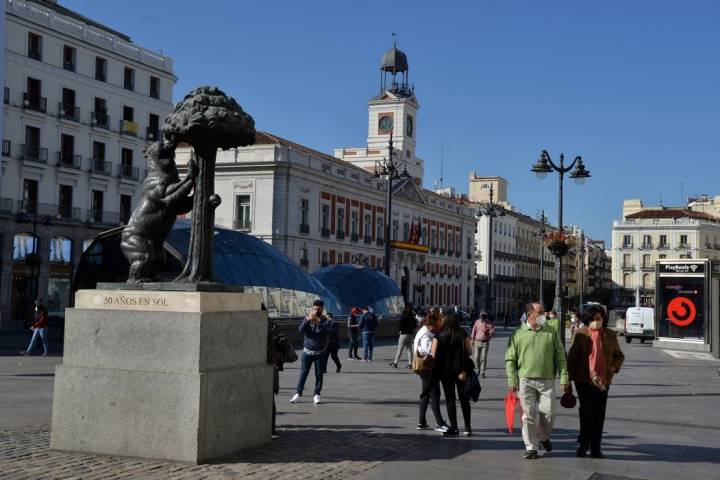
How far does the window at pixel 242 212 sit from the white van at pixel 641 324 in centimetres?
2735

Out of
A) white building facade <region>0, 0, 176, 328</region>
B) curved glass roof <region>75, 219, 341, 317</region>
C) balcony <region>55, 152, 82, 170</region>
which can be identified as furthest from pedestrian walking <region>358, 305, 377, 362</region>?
balcony <region>55, 152, 82, 170</region>

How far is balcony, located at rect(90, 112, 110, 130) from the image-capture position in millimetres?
50312

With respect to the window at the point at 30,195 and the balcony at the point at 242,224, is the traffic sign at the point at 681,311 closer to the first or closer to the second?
the window at the point at 30,195

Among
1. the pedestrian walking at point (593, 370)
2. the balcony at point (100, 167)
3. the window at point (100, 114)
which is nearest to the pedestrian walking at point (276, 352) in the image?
the pedestrian walking at point (593, 370)

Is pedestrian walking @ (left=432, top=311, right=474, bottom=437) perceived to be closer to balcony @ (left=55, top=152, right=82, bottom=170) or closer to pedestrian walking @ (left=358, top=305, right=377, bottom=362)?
pedestrian walking @ (left=358, top=305, right=377, bottom=362)

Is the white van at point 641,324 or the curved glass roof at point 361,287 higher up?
the curved glass roof at point 361,287

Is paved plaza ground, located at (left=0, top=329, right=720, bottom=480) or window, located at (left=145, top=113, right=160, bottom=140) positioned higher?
window, located at (left=145, top=113, right=160, bottom=140)

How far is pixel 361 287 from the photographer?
1836 inches

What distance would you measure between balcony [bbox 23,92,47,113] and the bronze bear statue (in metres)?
39.5

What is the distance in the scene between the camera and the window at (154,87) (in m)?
55.2

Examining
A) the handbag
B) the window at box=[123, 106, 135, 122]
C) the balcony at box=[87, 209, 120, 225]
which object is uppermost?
the window at box=[123, 106, 135, 122]

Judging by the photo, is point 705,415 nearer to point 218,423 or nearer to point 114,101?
point 218,423

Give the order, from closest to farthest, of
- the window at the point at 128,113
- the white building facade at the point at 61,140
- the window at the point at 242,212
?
1. the white building facade at the point at 61,140
2. the window at the point at 128,113
3. the window at the point at 242,212

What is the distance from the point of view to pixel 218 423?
859 cm
